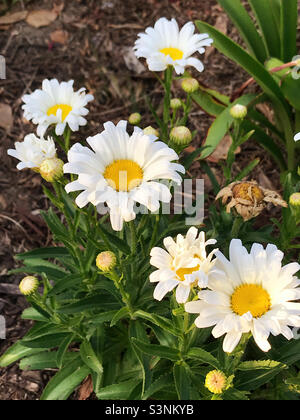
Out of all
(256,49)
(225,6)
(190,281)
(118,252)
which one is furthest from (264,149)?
(190,281)

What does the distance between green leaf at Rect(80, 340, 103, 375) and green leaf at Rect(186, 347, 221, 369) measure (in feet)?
1.28

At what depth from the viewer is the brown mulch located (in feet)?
10.2

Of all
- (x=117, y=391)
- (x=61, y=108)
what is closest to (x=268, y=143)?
(x=61, y=108)

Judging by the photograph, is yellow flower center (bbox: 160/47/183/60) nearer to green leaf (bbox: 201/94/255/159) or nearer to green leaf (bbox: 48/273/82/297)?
green leaf (bbox: 201/94/255/159)

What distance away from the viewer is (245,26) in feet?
9.32

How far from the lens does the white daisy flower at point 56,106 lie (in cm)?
214

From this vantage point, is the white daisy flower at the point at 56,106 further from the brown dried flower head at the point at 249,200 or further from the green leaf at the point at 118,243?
the brown dried flower head at the point at 249,200

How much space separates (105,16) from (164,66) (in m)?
1.94

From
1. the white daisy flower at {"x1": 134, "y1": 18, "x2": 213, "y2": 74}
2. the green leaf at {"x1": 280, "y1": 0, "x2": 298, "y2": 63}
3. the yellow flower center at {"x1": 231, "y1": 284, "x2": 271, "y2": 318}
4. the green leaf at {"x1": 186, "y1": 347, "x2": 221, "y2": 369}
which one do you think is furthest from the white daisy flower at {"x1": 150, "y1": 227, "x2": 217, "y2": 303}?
the green leaf at {"x1": 280, "y1": 0, "x2": 298, "y2": 63}

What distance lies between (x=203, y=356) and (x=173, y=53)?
139 centimetres

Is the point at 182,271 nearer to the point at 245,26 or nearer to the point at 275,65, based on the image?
the point at 275,65

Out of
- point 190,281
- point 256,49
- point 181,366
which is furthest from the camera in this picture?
point 256,49

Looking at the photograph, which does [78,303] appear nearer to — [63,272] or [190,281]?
[63,272]

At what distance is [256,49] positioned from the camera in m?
2.93
